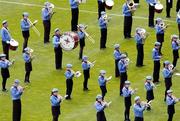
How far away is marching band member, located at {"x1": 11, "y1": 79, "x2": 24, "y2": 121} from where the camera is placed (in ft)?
88.8

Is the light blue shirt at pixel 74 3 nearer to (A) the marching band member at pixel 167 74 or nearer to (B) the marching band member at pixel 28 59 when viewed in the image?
(B) the marching band member at pixel 28 59

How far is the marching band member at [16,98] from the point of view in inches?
1065

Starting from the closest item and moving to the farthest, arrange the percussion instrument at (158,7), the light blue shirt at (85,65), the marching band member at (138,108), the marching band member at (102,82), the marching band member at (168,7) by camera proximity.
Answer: the marching band member at (138,108) → the marching band member at (102,82) → the light blue shirt at (85,65) → the percussion instrument at (158,7) → the marching band member at (168,7)

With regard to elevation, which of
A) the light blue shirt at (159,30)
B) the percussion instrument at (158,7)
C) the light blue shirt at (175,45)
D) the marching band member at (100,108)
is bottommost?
the marching band member at (100,108)

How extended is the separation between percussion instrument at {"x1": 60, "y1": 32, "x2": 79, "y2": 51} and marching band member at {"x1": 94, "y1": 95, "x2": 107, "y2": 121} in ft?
18.6

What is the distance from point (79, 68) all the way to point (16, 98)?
6.04 metres

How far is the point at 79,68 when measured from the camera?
32625 millimetres

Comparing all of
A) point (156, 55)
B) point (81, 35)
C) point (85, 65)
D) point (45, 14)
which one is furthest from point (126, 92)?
point (45, 14)

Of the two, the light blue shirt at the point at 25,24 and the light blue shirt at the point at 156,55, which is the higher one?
the light blue shirt at the point at 25,24

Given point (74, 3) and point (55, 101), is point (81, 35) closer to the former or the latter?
point (74, 3)

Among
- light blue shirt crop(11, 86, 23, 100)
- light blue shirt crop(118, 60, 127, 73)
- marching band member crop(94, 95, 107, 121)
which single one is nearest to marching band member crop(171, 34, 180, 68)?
light blue shirt crop(118, 60, 127, 73)

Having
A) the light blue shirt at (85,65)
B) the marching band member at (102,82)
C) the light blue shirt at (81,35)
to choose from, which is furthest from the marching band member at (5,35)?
the marching band member at (102,82)

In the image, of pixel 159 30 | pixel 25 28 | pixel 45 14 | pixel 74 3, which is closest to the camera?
pixel 159 30

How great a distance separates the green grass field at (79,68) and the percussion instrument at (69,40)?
1382 mm
